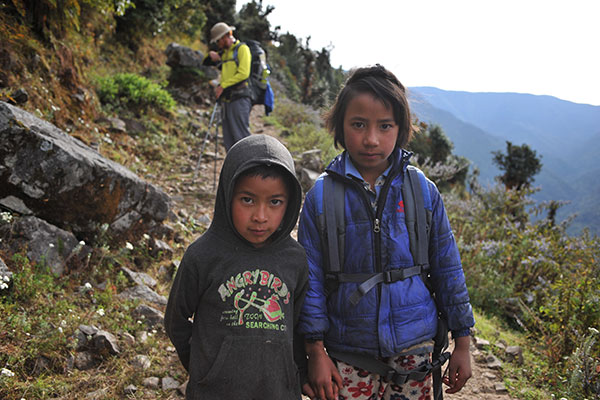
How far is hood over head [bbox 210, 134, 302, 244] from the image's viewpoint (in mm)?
1628

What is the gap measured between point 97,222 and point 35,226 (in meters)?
0.59

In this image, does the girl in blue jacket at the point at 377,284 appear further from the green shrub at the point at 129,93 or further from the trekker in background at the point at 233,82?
the green shrub at the point at 129,93

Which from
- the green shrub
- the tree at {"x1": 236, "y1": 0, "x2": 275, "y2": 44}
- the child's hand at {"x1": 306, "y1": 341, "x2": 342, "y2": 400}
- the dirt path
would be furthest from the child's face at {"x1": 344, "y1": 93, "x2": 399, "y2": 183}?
the tree at {"x1": 236, "y1": 0, "x2": 275, "y2": 44}

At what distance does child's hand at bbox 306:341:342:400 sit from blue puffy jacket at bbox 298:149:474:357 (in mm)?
78

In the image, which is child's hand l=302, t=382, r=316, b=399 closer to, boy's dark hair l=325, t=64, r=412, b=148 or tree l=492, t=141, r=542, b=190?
boy's dark hair l=325, t=64, r=412, b=148

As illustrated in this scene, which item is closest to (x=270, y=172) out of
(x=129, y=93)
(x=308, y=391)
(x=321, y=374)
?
(x=321, y=374)

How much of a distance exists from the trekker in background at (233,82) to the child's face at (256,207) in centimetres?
471

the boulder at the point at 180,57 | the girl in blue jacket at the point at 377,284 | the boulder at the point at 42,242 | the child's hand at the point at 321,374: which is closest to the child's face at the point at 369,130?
the girl in blue jacket at the point at 377,284

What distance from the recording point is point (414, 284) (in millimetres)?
1773

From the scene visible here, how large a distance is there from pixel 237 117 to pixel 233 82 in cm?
57

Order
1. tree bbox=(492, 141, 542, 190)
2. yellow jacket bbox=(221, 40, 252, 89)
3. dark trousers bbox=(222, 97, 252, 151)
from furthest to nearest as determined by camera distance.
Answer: tree bbox=(492, 141, 542, 190)
dark trousers bbox=(222, 97, 252, 151)
yellow jacket bbox=(221, 40, 252, 89)

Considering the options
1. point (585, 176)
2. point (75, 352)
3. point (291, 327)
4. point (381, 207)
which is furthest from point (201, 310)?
point (585, 176)

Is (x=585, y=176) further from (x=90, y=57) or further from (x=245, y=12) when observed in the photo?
(x=90, y=57)

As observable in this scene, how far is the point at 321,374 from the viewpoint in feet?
5.57
